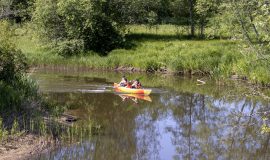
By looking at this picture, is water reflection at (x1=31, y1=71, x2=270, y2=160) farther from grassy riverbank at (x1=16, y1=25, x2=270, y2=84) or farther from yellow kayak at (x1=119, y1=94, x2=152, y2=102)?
grassy riverbank at (x1=16, y1=25, x2=270, y2=84)

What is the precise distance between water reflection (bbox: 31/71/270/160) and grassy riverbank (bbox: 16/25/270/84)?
4691 mm

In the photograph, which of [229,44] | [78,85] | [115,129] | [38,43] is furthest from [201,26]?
[115,129]

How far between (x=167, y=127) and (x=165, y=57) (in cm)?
1616

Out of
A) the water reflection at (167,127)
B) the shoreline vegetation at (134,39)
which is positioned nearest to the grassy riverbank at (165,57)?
the shoreline vegetation at (134,39)

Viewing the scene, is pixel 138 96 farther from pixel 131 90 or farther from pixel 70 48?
pixel 70 48

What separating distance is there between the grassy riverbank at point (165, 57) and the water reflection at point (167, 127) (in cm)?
469

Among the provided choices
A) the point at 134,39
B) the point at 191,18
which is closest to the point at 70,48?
the point at 134,39

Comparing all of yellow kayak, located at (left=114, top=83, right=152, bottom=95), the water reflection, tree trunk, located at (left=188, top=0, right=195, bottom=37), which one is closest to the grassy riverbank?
tree trunk, located at (left=188, top=0, right=195, bottom=37)

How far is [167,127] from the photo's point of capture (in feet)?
55.0

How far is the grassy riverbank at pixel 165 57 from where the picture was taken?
27984 mm

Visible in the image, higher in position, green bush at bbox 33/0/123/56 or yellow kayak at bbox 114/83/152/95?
green bush at bbox 33/0/123/56

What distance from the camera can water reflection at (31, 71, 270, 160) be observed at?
13.0m

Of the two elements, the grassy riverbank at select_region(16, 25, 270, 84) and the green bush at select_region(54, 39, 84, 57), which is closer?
the grassy riverbank at select_region(16, 25, 270, 84)

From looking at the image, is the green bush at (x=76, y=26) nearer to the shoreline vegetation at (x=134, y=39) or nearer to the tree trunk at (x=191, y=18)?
the shoreline vegetation at (x=134, y=39)
